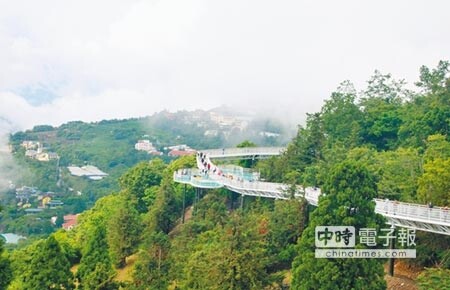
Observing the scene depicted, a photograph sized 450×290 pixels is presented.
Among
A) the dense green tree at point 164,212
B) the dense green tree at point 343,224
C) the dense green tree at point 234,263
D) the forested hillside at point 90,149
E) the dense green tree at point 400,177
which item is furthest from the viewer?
the forested hillside at point 90,149

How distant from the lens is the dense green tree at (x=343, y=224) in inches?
703

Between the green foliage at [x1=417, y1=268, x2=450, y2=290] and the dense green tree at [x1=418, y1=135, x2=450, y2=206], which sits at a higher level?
the dense green tree at [x1=418, y1=135, x2=450, y2=206]

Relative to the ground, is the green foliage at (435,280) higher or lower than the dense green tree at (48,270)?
higher

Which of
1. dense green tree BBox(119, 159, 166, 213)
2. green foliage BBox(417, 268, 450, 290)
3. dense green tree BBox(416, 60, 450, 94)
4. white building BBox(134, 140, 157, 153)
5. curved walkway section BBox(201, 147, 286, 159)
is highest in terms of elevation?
dense green tree BBox(416, 60, 450, 94)

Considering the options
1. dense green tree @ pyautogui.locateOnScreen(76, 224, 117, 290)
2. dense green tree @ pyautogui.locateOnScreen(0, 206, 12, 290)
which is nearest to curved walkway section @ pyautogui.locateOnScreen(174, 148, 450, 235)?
dense green tree @ pyautogui.locateOnScreen(76, 224, 117, 290)

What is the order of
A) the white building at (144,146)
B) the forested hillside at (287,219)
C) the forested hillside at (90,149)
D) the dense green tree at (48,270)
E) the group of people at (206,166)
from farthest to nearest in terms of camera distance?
the white building at (144,146) → the forested hillside at (90,149) → the group of people at (206,166) → the dense green tree at (48,270) → the forested hillside at (287,219)

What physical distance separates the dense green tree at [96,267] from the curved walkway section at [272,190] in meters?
7.75

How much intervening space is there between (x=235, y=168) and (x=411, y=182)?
1551 cm

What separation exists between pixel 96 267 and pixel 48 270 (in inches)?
75.2

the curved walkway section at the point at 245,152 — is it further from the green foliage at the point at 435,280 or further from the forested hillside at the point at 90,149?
the forested hillside at the point at 90,149

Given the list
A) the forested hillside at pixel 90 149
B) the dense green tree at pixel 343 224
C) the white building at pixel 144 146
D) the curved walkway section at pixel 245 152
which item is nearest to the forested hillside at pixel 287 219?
the dense green tree at pixel 343 224

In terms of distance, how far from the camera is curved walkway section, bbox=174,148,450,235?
19.8m

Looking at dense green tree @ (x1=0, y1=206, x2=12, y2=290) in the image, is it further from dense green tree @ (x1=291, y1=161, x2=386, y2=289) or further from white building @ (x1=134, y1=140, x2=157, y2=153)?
white building @ (x1=134, y1=140, x2=157, y2=153)

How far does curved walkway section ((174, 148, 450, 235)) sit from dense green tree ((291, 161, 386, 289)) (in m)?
1.89
